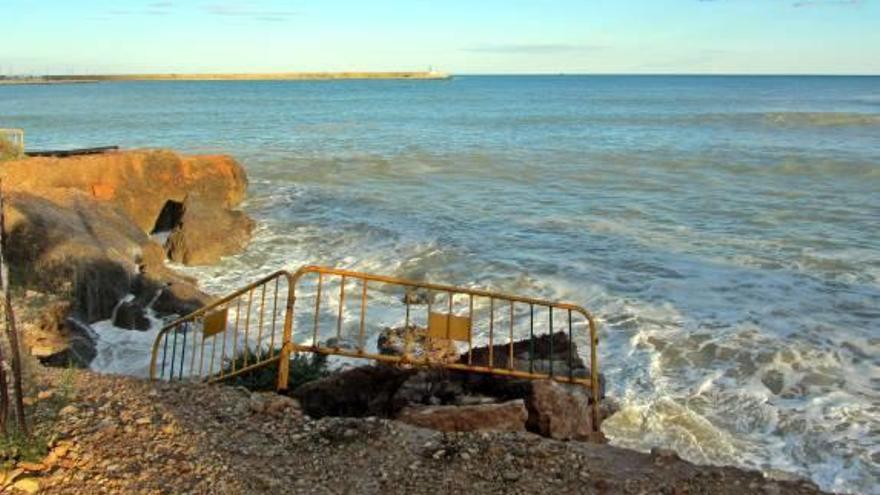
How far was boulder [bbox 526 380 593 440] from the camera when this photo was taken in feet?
21.4

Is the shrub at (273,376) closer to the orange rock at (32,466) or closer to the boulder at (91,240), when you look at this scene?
the orange rock at (32,466)

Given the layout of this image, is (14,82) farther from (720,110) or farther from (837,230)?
(837,230)

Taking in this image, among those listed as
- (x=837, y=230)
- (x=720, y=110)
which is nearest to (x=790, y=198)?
(x=837, y=230)

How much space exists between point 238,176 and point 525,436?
17.6m

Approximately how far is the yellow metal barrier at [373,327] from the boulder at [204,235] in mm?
2457

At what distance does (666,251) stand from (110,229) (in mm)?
10521

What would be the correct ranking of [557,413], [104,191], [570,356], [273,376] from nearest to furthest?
[557,413], [273,376], [570,356], [104,191]

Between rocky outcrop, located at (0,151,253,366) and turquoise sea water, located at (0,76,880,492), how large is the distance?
99cm

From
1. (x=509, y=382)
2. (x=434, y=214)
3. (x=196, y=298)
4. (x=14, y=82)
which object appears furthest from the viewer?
(x=14, y=82)

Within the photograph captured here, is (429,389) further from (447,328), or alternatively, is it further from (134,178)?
(134,178)

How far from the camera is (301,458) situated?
17.8ft

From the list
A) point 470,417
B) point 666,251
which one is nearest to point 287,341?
point 470,417

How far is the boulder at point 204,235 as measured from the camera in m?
15.1

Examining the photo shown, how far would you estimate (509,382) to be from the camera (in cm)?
718
